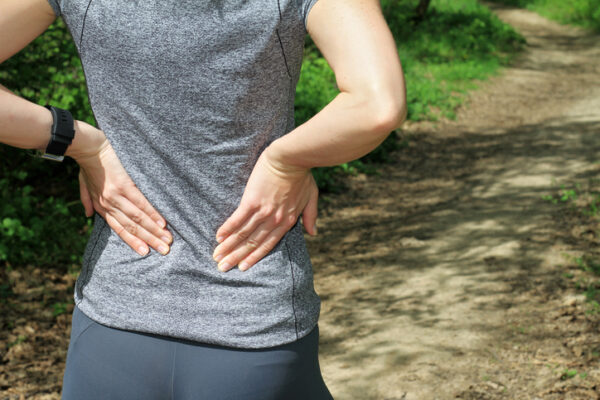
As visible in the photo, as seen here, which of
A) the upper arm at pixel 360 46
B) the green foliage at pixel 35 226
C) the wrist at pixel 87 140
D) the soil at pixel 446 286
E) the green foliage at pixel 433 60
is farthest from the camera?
the green foliage at pixel 433 60

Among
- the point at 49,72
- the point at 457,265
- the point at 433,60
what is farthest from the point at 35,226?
the point at 433,60

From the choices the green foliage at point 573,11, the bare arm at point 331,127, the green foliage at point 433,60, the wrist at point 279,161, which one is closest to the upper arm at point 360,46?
the bare arm at point 331,127

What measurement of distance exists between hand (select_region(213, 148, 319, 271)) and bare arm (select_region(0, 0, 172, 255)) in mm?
123

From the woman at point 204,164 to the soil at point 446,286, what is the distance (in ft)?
9.67

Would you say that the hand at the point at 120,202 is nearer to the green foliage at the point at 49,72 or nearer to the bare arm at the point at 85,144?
the bare arm at the point at 85,144

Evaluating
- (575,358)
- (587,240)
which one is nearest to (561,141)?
(587,240)

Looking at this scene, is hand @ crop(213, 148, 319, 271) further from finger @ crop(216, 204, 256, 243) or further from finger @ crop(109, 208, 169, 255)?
finger @ crop(109, 208, 169, 255)

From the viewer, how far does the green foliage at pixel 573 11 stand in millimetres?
19328

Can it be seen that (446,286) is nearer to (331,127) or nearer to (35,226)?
(35,226)

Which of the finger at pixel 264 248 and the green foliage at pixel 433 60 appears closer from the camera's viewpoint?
the finger at pixel 264 248

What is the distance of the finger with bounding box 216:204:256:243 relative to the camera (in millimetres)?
1221

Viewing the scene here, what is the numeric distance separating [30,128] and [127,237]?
1.00ft

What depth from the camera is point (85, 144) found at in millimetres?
1297

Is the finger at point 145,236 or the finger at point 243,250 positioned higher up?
the finger at point 145,236
